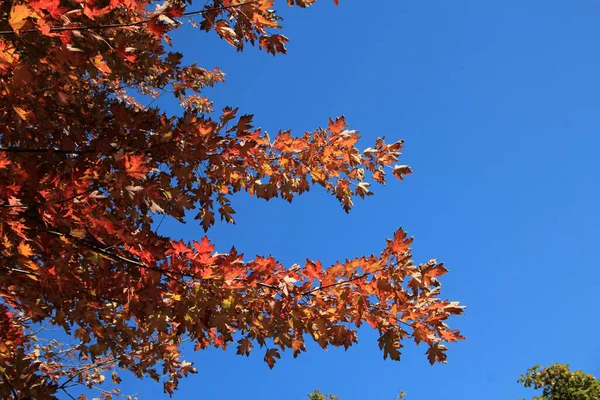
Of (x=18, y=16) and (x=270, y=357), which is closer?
(x=18, y=16)

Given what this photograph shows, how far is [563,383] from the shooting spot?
13.7 m

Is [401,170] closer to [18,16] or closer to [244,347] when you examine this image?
[244,347]

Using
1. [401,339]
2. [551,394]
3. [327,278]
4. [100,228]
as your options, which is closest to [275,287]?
[327,278]

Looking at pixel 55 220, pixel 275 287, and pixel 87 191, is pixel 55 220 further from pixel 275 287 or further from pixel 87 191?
pixel 275 287

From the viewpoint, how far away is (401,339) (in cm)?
339

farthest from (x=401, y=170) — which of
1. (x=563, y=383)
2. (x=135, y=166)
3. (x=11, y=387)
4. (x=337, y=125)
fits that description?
(x=563, y=383)

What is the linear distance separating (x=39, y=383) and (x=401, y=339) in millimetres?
2809

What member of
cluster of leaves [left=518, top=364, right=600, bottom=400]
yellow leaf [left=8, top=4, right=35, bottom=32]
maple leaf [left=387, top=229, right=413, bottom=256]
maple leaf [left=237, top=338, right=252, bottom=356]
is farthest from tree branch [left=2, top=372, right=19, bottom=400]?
cluster of leaves [left=518, top=364, right=600, bottom=400]

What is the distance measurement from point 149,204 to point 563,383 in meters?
14.6

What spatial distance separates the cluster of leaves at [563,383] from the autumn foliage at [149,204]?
1251 centimetres

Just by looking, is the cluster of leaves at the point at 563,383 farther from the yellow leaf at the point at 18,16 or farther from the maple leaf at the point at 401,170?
the yellow leaf at the point at 18,16

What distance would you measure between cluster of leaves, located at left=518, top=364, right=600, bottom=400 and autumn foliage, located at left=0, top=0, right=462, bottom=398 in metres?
12.5

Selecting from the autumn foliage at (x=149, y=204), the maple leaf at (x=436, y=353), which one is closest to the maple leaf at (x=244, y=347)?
the autumn foliage at (x=149, y=204)

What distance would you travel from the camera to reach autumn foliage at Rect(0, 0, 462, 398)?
285 cm
